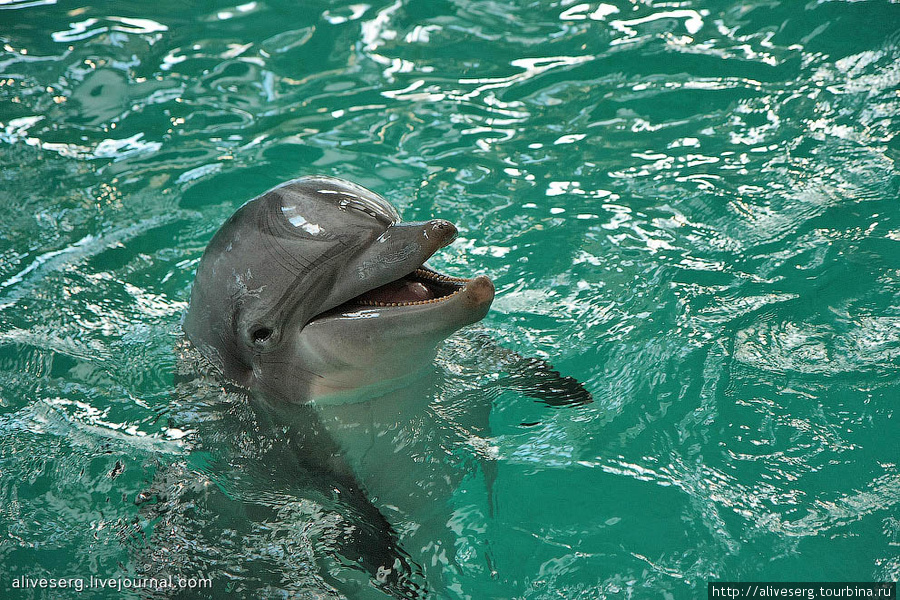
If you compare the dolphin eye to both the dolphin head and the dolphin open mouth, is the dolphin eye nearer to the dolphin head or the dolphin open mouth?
the dolphin head

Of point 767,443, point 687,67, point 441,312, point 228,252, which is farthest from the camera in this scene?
point 687,67

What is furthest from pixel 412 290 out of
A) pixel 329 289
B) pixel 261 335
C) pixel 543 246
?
pixel 543 246

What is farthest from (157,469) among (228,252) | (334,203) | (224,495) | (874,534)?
(874,534)

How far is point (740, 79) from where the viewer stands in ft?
26.3

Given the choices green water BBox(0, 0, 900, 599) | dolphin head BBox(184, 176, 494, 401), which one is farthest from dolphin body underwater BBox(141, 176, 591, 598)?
green water BBox(0, 0, 900, 599)

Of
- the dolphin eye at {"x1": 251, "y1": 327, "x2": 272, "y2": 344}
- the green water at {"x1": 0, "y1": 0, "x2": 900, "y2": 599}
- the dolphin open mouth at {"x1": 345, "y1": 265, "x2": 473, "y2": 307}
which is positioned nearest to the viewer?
the dolphin open mouth at {"x1": 345, "y1": 265, "x2": 473, "y2": 307}

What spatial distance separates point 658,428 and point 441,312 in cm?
186

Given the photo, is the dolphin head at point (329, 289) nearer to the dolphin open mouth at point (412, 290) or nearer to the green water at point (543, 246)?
the dolphin open mouth at point (412, 290)

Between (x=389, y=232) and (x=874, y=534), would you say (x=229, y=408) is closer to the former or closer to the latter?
(x=389, y=232)

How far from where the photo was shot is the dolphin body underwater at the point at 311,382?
4.15 meters

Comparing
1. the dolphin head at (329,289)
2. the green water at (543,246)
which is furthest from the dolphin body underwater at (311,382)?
the green water at (543,246)

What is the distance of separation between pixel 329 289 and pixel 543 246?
111 inches

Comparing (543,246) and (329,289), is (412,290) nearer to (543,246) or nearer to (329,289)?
(329,289)

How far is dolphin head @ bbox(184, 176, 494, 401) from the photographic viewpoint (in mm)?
4062
